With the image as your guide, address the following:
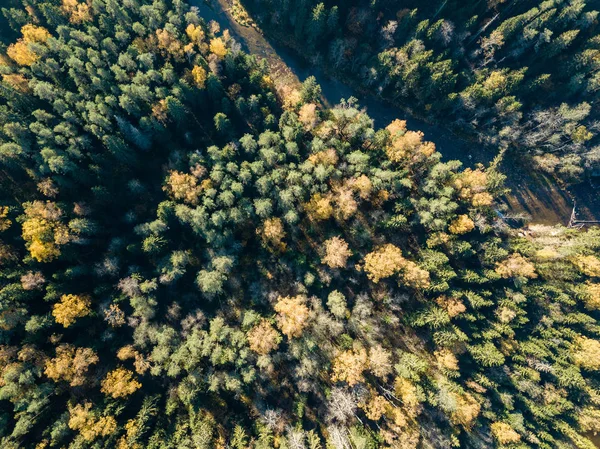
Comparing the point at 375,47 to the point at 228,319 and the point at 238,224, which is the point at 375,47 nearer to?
the point at 238,224

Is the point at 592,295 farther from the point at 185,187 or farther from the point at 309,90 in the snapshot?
the point at 185,187

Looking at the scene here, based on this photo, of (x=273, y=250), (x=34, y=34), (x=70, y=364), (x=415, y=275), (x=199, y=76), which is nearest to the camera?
(x=70, y=364)

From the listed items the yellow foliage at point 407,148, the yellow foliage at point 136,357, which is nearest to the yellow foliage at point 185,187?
the yellow foliage at point 136,357

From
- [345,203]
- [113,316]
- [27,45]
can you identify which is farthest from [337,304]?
[27,45]

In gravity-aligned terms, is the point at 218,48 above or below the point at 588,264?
above

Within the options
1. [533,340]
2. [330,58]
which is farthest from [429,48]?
[533,340]

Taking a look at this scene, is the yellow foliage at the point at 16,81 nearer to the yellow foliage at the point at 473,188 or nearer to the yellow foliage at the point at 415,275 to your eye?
the yellow foliage at the point at 415,275
